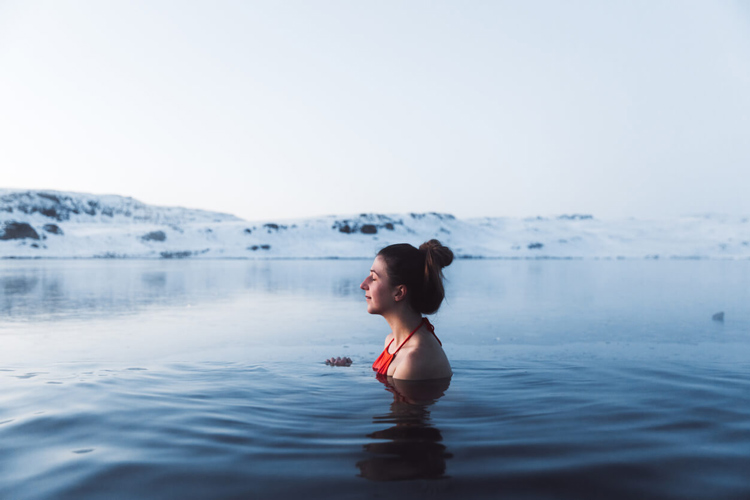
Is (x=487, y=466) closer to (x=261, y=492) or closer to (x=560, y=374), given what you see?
(x=261, y=492)

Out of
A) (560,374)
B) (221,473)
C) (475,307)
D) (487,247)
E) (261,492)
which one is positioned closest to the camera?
(261,492)

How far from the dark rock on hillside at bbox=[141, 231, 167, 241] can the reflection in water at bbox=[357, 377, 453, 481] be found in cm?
6089

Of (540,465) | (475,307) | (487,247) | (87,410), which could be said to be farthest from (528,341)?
(487,247)

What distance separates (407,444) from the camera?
8.87ft

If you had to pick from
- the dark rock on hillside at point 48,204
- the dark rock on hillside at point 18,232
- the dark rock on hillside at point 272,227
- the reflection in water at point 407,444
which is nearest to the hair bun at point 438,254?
the reflection in water at point 407,444

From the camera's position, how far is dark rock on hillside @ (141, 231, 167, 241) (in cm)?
5903

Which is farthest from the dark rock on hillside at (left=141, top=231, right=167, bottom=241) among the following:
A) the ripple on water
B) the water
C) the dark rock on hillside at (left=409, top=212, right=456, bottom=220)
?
the ripple on water

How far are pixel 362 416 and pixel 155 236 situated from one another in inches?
2434

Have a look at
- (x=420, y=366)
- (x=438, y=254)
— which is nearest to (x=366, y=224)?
(x=420, y=366)

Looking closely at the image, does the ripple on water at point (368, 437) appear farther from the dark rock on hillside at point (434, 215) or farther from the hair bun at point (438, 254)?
the dark rock on hillside at point (434, 215)

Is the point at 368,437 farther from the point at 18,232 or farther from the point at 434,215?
the point at 434,215

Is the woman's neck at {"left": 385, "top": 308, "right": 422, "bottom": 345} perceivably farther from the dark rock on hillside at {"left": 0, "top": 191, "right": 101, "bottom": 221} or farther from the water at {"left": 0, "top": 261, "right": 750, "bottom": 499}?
the dark rock on hillside at {"left": 0, "top": 191, "right": 101, "bottom": 221}

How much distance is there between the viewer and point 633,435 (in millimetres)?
2914

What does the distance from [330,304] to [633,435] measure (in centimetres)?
922
